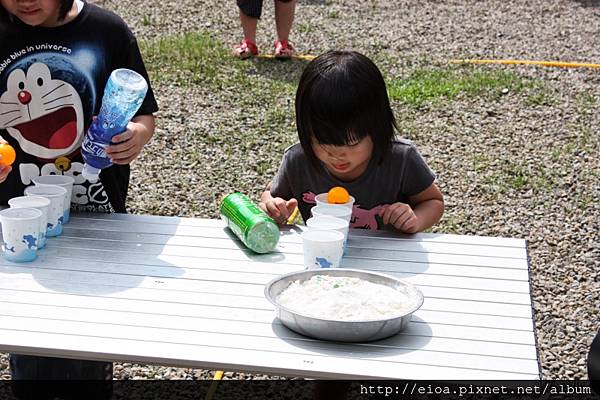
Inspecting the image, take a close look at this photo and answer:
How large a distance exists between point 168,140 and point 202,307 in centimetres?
377

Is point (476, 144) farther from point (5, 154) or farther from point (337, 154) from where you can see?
point (5, 154)

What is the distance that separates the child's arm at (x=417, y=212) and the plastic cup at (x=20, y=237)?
954 mm

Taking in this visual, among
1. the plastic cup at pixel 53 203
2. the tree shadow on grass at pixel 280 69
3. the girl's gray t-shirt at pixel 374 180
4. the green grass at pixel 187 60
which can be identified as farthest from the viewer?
the tree shadow on grass at pixel 280 69

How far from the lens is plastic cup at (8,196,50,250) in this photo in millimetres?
2418

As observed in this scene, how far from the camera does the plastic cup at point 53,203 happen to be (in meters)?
2.52

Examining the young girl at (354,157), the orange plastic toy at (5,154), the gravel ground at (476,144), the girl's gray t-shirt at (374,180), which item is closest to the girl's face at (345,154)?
the young girl at (354,157)

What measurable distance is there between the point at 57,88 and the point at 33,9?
0.26 m

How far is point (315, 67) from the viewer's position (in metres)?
2.68

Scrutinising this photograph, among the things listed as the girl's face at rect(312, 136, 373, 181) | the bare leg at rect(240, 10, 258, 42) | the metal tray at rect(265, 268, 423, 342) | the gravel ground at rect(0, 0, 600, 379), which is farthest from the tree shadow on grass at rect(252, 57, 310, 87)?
the metal tray at rect(265, 268, 423, 342)

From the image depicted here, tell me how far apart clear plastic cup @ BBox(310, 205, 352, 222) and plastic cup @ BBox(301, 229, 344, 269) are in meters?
0.13

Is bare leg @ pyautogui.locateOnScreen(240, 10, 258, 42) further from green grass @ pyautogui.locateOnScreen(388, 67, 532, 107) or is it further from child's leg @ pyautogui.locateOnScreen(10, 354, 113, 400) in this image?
child's leg @ pyautogui.locateOnScreen(10, 354, 113, 400)

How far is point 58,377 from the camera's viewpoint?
277 cm

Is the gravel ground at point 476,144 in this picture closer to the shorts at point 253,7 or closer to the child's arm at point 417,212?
the shorts at point 253,7

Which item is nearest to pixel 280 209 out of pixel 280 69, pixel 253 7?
pixel 280 69
